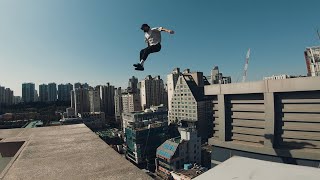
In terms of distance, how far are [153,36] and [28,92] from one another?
14413 cm

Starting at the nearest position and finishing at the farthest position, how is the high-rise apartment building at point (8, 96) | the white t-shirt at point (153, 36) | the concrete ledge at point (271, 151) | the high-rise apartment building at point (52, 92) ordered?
the white t-shirt at point (153, 36) → the concrete ledge at point (271, 151) → the high-rise apartment building at point (8, 96) → the high-rise apartment building at point (52, 92)

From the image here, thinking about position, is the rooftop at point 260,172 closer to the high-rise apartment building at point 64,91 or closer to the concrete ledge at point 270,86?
the concrete ledge at point 270,86

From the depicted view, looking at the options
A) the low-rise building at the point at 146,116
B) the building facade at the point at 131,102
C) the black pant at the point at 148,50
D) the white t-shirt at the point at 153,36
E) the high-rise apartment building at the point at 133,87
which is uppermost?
the high-rise apartment building at the point at 133,87

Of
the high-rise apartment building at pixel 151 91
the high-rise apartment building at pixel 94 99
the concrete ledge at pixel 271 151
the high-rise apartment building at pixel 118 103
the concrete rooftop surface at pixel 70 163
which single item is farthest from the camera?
the high-rise apartment building at pixel 118 103

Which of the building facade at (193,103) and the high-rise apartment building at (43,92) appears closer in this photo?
the building facade at (193,103)

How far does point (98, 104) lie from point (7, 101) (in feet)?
165

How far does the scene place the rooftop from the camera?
2.12m

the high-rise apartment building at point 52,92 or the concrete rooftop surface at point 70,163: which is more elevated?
the high-rise apartment building at point 52,92

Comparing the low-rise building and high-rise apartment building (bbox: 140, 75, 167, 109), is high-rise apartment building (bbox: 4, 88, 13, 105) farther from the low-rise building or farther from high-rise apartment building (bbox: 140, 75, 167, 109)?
the low-rise building

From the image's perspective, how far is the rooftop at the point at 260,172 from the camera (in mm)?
2121

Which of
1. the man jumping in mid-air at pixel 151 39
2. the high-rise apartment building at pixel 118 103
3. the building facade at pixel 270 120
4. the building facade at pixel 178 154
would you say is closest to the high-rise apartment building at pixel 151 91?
the high-rise apartment building at pixel 118 103

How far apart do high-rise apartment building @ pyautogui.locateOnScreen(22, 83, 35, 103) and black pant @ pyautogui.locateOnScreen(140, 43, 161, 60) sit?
14202 cm

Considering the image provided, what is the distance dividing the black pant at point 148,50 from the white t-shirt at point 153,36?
12 centimetres

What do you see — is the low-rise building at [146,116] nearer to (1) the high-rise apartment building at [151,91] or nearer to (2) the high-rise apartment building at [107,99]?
(1) the high-rise apartment building at [151,91]
